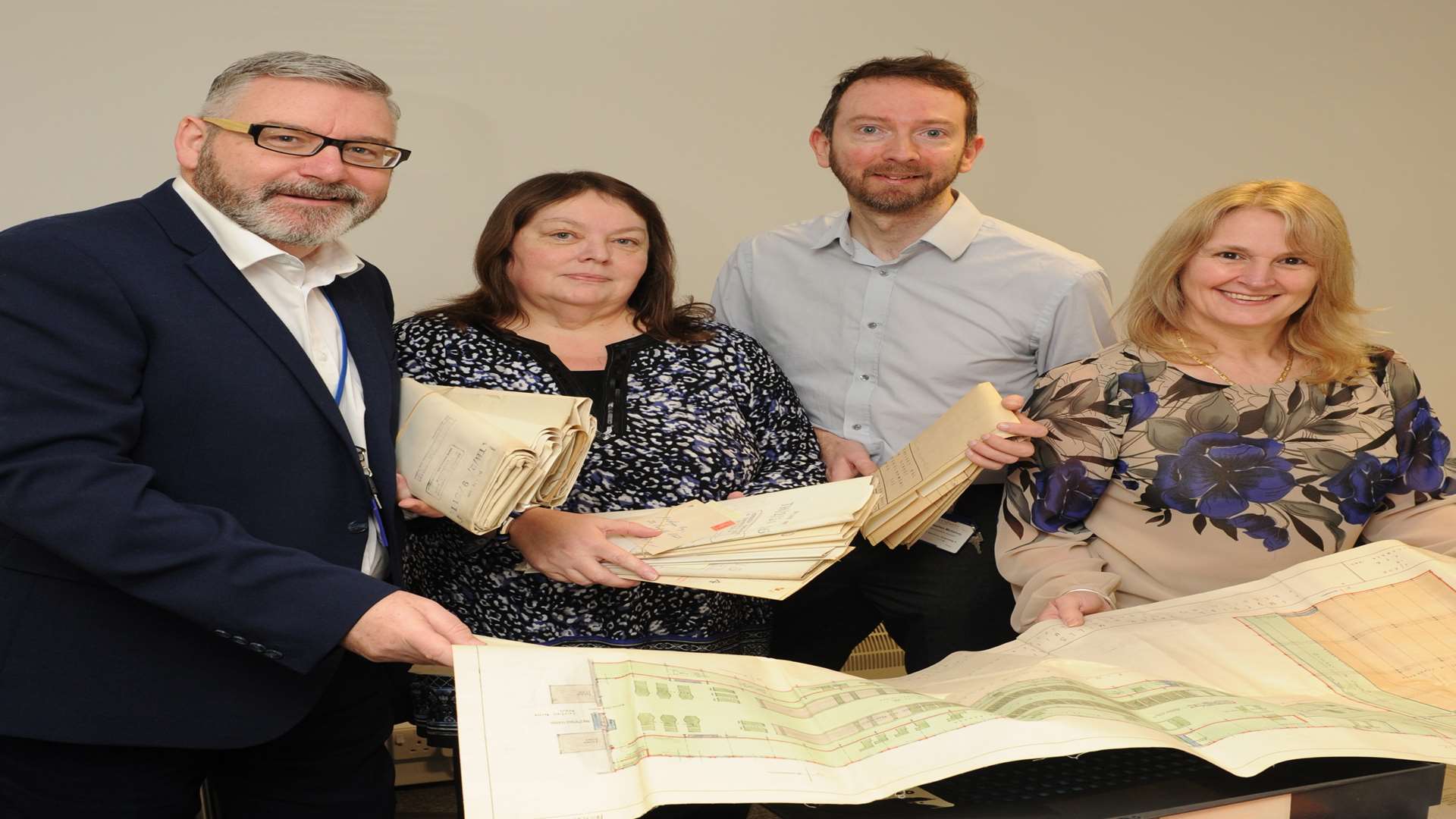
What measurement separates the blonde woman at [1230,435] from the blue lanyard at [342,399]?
1092mm

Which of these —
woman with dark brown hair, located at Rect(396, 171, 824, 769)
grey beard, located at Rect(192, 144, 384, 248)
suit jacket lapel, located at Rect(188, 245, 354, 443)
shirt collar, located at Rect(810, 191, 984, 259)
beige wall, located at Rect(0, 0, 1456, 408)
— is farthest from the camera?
beige wall, located at Rect(0, 0, 1456, 408)

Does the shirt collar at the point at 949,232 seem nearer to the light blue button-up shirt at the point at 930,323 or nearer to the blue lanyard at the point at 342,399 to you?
the light blue button-up shirt at the point at 930,323

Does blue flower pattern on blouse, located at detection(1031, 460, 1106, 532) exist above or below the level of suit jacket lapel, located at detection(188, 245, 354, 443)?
below

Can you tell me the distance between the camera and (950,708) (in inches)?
50.0

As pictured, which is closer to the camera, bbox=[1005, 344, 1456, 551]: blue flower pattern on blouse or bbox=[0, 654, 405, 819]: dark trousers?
bbox=[0, 654, 405, 819]: dark trousers

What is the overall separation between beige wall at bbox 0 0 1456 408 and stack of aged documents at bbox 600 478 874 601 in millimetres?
1765

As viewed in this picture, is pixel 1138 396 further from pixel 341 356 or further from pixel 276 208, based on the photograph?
pixel 276 208

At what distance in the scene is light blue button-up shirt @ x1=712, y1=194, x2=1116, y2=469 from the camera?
8.27ft

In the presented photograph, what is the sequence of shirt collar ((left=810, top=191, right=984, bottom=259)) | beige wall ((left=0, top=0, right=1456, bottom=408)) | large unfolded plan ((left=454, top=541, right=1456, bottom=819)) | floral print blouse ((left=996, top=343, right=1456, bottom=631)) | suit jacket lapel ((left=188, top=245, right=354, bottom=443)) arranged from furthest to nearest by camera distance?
beige wall ((left=0, top=0, right=1456, bottom=408))
shirt collar ((left=810, top=191, right=984, bottom=259))
floral print blouse ((left=996, top=343, right=1456, bottom=631))
suit jacket lapel ((left=188, top=245, right=354, bottom=443))
large unfolded plan ((left=454, top=541, right=1456, bottom=819))

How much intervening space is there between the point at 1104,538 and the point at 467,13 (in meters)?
2.32

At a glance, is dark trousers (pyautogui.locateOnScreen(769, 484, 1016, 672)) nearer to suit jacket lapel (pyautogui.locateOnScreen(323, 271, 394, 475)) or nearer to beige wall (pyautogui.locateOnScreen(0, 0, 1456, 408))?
suit jacket lapel (pyautogui.locateOnScreen(323, 271, 394, 475))

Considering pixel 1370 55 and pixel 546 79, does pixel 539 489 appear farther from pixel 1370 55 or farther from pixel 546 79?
pixel 1370 55

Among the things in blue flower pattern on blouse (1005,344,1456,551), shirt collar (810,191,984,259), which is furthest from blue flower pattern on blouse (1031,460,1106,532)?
shirt collar (810,191,984,259)

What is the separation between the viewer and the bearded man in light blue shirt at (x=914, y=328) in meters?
2.45
